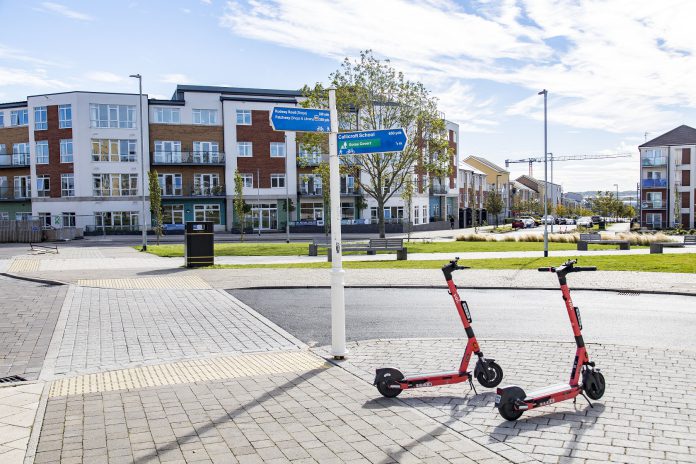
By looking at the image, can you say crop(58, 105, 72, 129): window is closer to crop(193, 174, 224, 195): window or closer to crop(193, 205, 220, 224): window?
crop(193, 174, 224, 195): window

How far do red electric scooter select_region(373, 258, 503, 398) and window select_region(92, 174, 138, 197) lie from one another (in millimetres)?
52102

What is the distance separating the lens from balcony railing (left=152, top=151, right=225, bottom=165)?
53.8 m

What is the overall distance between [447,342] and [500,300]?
16.5 feet

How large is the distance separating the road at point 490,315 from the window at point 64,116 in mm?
44749

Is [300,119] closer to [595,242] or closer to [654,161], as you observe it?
[595,242]

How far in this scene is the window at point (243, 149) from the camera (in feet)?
182

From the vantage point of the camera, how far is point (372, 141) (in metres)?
7.62

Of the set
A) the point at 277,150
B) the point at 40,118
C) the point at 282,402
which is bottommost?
the point at 282,402

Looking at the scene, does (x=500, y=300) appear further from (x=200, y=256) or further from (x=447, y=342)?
(x=200, y=256)

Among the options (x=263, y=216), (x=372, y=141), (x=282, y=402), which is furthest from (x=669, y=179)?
(x=282, y=402)

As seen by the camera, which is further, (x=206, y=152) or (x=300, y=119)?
(x=206, y=152)

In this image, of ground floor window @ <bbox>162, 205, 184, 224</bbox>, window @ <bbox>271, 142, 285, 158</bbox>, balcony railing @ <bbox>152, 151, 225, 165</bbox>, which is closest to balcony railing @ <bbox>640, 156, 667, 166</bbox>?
window @ <bbox>271, 142, 285, 158</bbox>

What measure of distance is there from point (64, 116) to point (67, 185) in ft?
19.8

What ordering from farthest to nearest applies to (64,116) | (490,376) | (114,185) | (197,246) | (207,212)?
(207,212)
(114,185)
(64,116)
(197,246)
(490,376)
